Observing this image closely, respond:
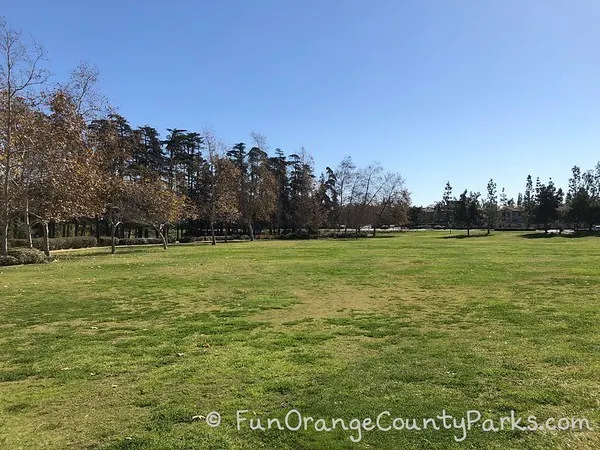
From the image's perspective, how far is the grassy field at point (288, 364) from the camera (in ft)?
13.9

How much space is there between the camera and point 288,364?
629 cm

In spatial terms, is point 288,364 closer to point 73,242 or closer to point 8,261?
point 8,261

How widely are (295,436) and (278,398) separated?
3.04 feet

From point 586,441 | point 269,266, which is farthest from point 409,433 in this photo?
point 269,266

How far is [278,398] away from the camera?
504 centimetres

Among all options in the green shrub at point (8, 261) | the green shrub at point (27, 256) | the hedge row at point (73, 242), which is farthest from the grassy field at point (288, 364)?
the hedge row at point (73, 242)

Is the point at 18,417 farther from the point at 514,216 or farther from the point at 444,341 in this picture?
the point at 514,216

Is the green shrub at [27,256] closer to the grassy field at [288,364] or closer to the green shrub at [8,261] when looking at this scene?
the green shrub at [8,261]
